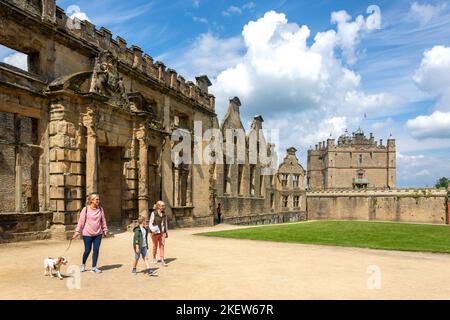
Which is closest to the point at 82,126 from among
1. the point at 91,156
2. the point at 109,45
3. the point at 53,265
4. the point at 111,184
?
the point at 91,156

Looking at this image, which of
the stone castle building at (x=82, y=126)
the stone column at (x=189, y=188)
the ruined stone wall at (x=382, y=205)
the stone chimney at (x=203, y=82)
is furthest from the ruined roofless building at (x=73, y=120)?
the ruined stone wall at (x=382, y=205)

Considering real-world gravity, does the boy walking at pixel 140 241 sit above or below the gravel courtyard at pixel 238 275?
above

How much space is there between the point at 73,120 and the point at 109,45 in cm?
494

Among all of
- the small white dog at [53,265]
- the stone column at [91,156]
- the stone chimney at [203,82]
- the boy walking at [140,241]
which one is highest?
the stone chimney at [203,82]

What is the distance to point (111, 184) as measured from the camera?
17312mm

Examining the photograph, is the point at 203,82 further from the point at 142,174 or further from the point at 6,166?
the point at 6,166

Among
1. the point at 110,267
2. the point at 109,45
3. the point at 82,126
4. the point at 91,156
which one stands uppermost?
the point at 109,45

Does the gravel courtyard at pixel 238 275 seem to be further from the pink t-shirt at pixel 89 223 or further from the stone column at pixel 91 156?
the stone column at pixel 91 156

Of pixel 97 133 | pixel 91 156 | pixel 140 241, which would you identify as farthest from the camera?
pixel 97 133

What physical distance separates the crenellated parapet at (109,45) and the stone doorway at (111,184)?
12.9ft

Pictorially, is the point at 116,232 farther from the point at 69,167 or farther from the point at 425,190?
the point at 425,190

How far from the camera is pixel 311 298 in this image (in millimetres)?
6055

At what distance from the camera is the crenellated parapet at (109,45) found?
1350cm

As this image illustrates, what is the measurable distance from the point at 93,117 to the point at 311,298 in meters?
10.4
